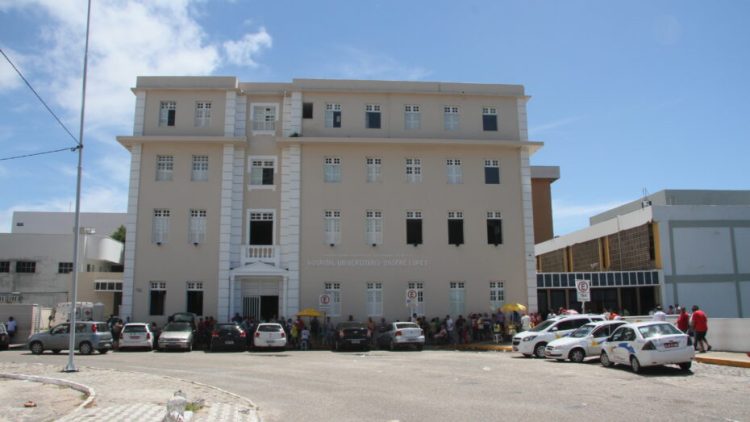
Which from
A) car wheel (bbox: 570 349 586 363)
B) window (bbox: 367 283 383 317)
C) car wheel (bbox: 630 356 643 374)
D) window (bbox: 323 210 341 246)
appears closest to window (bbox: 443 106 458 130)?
window (bbox: 323 210 341 246)

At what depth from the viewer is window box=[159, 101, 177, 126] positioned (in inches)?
1411

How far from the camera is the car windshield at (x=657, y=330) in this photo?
56.3ft

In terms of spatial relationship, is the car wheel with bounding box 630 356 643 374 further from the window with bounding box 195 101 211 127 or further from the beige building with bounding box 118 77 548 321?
the window with bounding box 195 101 211 127

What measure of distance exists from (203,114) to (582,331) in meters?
23.7

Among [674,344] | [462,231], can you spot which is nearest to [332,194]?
[462,231]

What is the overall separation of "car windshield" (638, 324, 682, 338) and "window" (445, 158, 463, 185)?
765 inches

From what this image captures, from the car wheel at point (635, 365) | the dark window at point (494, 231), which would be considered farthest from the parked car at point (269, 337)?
the car wheel at point (635, 365)

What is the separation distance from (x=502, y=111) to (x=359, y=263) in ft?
40.1

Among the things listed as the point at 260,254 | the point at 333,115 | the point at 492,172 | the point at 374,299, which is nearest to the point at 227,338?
the point at 260,254

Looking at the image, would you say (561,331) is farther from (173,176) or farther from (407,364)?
(173,176)

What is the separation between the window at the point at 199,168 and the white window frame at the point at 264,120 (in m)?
3.16

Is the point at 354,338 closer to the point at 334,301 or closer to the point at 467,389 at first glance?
the point at 334,301

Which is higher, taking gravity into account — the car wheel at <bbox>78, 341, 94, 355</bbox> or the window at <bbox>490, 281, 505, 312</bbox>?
the window at <bbox>490, 281, 505, 312</bbox>

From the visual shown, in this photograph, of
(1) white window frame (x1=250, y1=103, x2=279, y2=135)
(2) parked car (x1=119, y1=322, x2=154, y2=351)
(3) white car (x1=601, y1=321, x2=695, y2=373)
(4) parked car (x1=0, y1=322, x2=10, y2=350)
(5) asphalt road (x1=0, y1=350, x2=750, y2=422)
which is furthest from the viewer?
(1) white window frame (x1=250, y1=103, x2=279, y2=135)
